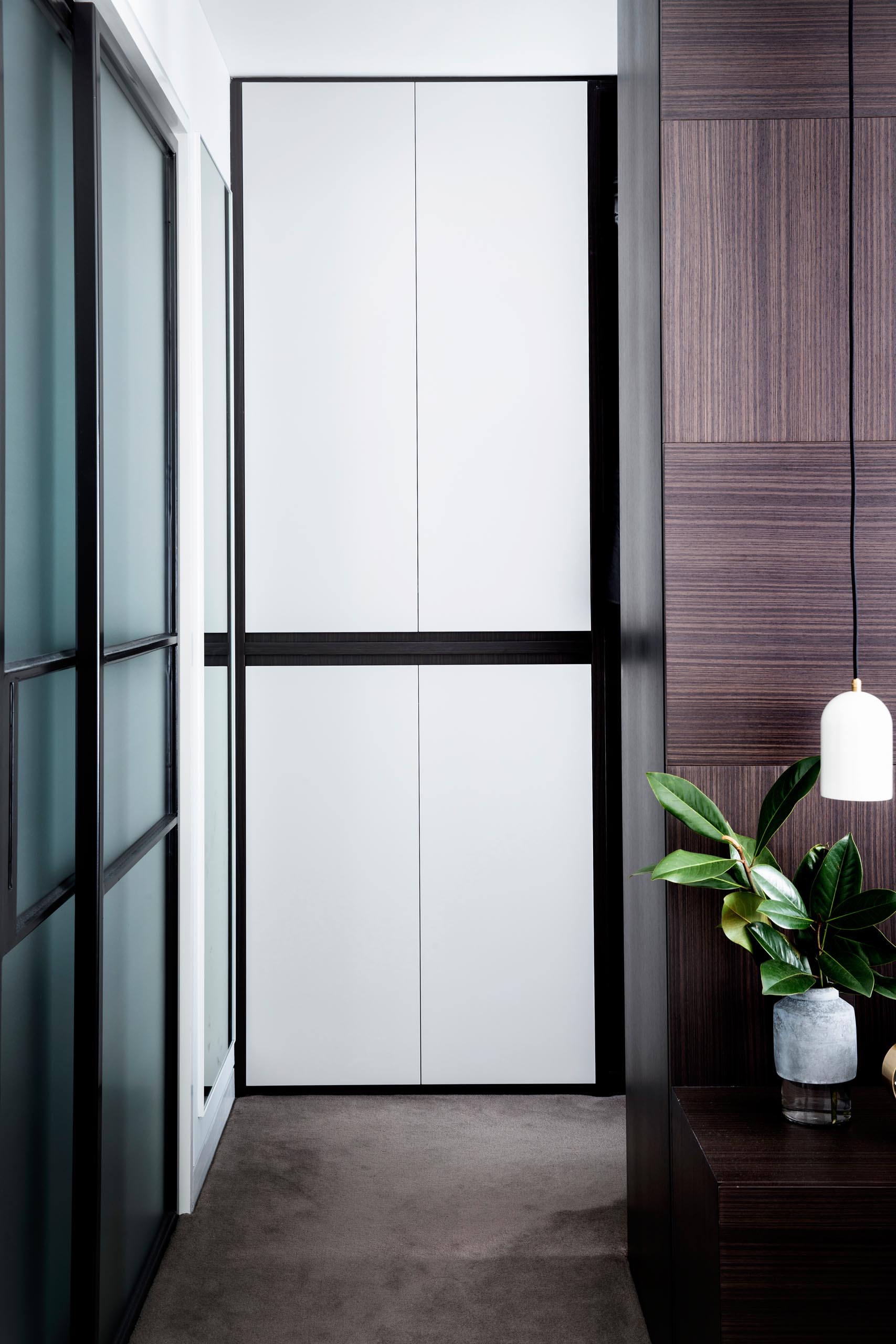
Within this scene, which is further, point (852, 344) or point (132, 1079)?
point (132, 1079)

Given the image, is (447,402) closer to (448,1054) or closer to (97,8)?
(97,8)

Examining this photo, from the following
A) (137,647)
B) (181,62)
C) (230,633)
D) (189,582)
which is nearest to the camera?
(137,647)

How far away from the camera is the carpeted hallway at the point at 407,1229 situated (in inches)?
77.4

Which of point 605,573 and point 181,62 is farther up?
point 181,62

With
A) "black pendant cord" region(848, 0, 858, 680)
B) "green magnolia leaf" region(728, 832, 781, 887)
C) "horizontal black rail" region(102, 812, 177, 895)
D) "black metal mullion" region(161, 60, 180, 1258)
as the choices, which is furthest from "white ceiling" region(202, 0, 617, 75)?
"green magnolia leaf" region(728, 832, 781, 887)

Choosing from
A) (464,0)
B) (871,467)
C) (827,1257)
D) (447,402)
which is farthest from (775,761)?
(464,0)

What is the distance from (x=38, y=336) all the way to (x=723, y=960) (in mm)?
1373

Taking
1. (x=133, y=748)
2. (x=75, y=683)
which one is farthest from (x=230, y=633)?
(x=75, y=683)

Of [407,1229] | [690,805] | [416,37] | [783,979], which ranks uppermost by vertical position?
[416,37]

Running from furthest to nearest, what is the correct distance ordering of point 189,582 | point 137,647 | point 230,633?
point 230,633
point 189,582
point 137,647

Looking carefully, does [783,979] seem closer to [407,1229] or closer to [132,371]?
[407,1229]

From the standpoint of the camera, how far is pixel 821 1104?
1529 mm

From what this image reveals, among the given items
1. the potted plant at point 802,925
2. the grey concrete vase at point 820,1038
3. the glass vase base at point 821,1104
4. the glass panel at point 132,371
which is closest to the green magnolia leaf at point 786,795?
the potted plant at point 802,925

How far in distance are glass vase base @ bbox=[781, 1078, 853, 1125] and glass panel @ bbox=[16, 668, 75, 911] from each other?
1.10 m
